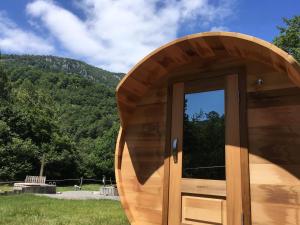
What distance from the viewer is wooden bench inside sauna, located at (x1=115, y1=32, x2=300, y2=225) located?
3.06 m

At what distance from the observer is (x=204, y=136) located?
373 cm

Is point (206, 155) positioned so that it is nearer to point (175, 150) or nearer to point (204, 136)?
point (204, 136)

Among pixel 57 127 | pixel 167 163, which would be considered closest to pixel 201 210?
pixel 167 163

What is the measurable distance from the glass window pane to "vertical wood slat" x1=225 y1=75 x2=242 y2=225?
0.24 ft

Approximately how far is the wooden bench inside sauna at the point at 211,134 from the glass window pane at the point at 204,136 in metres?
0.01

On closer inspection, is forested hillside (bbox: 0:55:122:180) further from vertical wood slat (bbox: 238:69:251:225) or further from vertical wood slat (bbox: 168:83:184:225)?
vertical wood slat (bbox: 238:69:251:225)

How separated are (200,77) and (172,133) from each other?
2.37 feet

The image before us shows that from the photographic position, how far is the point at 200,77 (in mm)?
3799

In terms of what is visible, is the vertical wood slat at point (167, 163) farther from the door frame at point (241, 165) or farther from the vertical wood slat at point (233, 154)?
the vertical wood slat at point (233, 154)

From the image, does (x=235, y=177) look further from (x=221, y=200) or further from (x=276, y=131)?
(x=276, y=131)

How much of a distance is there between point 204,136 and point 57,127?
138 feet

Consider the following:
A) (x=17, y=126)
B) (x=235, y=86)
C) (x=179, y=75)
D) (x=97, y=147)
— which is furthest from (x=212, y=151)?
(x=97, y=147)

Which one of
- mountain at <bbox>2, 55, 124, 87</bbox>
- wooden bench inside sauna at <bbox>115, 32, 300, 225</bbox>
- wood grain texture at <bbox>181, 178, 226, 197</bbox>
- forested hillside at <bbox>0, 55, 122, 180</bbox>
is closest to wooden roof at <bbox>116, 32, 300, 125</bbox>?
wooden bench inside sauna at <bbox>115, 32, 300, 225</bbox>

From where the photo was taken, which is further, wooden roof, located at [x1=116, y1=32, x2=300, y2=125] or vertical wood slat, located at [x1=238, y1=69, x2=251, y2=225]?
vertical wood slat, located at [x1=238, y1=69, x2=251, y2=225]
